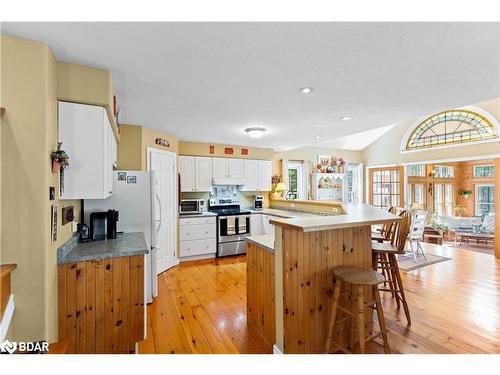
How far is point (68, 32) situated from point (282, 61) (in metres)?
1.37

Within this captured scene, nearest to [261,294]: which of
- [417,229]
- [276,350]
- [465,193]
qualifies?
[276,350]

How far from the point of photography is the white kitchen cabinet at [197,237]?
4.58m

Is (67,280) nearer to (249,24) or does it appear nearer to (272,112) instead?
(249,24)

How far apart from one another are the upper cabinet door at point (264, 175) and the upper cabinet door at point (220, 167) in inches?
33.7

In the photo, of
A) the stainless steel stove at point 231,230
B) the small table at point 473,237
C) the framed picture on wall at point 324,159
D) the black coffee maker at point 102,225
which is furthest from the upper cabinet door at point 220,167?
the small table at point 473,237

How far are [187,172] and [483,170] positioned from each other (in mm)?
9167

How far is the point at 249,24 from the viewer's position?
4.54 ft

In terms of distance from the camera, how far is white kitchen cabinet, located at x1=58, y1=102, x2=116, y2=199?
1.87 m

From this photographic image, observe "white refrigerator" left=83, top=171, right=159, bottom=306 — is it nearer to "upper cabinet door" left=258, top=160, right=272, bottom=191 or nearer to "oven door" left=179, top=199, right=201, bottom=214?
"oven door" left=179, top=199, right=201, bottom=214

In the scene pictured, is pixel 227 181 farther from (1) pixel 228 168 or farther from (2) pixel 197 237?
(2) pixel 197 237

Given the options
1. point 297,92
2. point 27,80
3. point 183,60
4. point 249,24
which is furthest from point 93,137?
point 297,92

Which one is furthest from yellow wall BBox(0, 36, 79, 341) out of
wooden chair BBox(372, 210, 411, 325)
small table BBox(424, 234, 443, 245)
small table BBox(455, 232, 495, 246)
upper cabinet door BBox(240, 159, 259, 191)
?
small table BBox(455, 232, 495, 246)

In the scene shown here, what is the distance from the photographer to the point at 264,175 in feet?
18.9

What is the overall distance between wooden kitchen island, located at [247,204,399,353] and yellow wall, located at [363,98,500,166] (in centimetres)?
510
